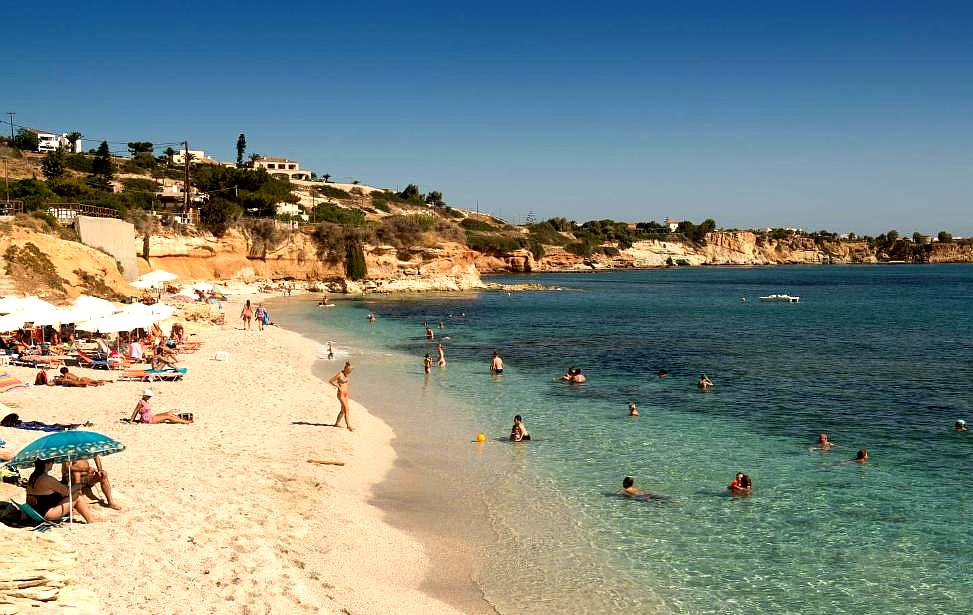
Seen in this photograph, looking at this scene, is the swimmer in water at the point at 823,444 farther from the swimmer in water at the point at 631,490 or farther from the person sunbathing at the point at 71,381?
the person sunbathing at the point at 71,381

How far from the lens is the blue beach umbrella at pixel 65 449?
8172 mm

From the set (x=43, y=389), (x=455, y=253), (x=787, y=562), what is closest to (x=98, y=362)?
(x=43, y=389)

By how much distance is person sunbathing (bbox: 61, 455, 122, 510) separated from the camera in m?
8.46

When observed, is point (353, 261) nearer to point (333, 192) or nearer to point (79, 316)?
point (79, 316)

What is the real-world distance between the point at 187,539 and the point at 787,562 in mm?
7725

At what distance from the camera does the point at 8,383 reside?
54.6 ft

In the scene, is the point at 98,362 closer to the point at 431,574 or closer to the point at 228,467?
the point at 228,467

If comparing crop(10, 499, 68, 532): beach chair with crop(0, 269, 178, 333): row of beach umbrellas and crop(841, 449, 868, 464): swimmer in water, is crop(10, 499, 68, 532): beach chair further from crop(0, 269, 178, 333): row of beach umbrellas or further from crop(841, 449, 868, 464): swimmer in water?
crop(0, 269, 178, 333): row of beach umbrellas

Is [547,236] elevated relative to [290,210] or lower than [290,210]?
lower

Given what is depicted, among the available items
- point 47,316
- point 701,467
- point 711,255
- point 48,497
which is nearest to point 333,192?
point 711,255

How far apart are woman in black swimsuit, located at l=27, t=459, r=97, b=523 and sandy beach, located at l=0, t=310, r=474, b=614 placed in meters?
0.23

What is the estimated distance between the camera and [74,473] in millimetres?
8453

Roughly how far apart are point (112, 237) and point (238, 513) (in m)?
37.2

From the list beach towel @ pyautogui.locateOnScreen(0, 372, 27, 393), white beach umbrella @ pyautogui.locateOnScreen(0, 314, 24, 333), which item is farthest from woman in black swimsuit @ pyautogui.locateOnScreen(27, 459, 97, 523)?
white beach umbrella @ pyautogui.locateOnScreen(0, 314, 24, 333)
